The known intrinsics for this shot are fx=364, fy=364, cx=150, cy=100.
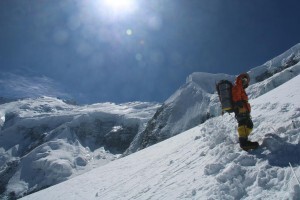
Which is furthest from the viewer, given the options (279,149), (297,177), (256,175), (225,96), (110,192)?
(110,192)

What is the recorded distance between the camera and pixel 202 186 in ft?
30.2

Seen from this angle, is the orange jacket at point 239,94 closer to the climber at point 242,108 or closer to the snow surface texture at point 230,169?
the climber at point 242,108

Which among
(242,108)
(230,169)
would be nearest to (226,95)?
(242,108)

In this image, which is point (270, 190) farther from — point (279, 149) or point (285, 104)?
point (285, 104)

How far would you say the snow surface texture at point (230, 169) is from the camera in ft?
26.0

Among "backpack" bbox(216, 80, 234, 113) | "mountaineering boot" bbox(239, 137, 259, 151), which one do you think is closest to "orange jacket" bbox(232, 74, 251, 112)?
"backpack" bbox(216, 80, 234, 113)

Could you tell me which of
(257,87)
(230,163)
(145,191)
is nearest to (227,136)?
(230,163)

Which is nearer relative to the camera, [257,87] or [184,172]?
[184,172]

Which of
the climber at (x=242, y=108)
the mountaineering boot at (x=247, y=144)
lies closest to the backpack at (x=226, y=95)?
the climber at (x=242, y=108)

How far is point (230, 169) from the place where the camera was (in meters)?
8.83

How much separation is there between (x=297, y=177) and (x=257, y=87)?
143m

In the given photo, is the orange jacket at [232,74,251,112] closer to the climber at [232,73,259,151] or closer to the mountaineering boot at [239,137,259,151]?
the climber at [232,73,259,151]

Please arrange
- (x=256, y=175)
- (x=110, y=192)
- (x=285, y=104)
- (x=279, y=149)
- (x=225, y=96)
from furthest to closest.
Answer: (x=110, y=192)
(x=285, y=104)
(x=225, y=96)
(x=279, y=149)
(x=256, y=175)

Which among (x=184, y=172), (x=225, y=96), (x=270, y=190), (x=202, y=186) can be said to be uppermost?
(x=225, y=96)
